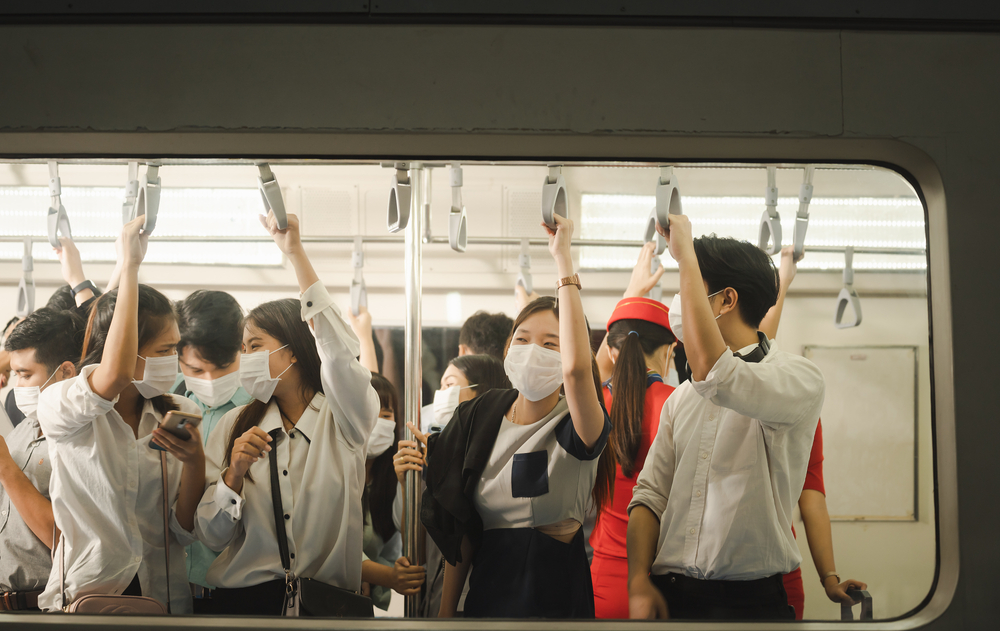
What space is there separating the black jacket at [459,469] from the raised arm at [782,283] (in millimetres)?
917

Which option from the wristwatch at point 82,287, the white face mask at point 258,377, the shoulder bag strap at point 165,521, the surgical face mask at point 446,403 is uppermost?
the wristwatch at point 82,287

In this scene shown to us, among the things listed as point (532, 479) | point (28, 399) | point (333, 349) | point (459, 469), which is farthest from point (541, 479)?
point (28, 399)

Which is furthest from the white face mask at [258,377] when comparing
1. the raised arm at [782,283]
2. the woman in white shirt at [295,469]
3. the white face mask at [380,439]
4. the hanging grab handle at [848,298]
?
the hanging grab handle at [848,298]

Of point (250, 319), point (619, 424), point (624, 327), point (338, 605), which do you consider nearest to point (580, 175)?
point (624, 327)

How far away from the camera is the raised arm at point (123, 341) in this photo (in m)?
1.75

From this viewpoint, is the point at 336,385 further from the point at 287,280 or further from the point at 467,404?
the point at 287,280

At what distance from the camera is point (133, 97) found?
5.05 feet

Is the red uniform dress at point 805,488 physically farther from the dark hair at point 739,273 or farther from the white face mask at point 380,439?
the white face mask at point 380,439

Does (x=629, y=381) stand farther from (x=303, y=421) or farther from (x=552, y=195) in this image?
(x=303, y=421)

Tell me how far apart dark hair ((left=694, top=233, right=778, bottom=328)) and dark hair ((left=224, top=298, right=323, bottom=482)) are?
1.31m

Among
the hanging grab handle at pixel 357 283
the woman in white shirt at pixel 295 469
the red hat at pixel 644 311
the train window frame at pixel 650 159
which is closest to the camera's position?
the train window frame at pixel 650 159

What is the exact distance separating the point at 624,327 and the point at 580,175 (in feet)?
3.70

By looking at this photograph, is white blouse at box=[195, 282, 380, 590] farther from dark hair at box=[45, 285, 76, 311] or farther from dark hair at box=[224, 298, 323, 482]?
dark hair at box=[45, 285, 76, 311]

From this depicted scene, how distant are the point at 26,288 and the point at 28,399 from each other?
0.87 metres
